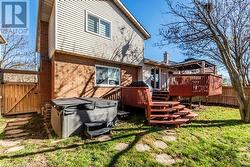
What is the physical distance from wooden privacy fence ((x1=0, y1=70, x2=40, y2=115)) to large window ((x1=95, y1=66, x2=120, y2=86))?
3863 millimetres

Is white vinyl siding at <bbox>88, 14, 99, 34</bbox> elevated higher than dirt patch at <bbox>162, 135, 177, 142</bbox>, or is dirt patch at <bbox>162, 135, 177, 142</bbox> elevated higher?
white vinyl siding at <bbox>88, 14, 99, 34</bbox>

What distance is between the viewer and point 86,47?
32.0ft

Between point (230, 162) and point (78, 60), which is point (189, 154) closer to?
point (230, 162)

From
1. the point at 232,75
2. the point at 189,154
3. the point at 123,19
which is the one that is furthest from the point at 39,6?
the point at 232,75

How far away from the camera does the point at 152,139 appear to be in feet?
20.0

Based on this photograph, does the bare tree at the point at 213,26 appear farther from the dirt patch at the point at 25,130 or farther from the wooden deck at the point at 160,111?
the dirt patch at the point at 25,130

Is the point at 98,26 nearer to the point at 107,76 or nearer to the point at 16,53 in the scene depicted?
the point at 107,76

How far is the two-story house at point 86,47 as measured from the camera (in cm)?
880

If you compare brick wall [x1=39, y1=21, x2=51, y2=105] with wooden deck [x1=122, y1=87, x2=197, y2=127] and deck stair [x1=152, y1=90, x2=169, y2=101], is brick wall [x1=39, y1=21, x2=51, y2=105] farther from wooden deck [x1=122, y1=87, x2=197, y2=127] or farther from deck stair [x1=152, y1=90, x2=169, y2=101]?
deck stair [x1=152, y1=90, x2=169, y2=101]

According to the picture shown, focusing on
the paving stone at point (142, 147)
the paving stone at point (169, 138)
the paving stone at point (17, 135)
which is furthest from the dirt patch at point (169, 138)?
the paving stone at point (17, 135)

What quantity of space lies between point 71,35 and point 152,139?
6.17 m

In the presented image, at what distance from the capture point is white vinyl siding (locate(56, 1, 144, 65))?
878 centimetres

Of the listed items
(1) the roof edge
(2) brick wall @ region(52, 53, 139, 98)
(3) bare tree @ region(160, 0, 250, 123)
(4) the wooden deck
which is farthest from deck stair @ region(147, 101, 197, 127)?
(1) the roof edge

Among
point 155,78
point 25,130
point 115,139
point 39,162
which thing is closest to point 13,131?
point 25,130
